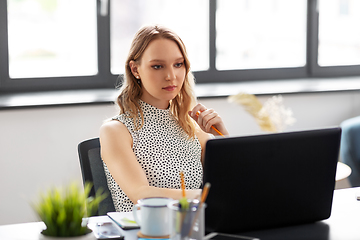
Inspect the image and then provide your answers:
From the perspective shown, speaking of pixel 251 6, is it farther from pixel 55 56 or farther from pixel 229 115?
pixel 55 56

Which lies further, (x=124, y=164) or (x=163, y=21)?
(x=163, y=21)

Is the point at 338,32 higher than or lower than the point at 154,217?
higher

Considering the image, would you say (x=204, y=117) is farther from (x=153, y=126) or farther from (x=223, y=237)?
(x=223, y=237)

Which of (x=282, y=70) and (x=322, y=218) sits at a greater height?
(x=282, y=70)

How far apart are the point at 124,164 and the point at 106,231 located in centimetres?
42

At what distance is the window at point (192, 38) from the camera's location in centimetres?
321

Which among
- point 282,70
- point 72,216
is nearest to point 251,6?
point 282,70

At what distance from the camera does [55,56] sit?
10.8 feet

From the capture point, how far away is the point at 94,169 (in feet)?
6.29

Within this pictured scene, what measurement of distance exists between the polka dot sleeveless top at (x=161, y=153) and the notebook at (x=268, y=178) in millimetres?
572

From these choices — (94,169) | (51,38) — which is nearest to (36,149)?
(51,38)

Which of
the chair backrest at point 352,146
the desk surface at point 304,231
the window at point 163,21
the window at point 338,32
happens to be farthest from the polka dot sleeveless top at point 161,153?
the window at point 338,32

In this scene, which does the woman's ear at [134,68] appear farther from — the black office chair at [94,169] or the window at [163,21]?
the window at [163,21]

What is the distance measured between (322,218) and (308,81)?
2.44 m
